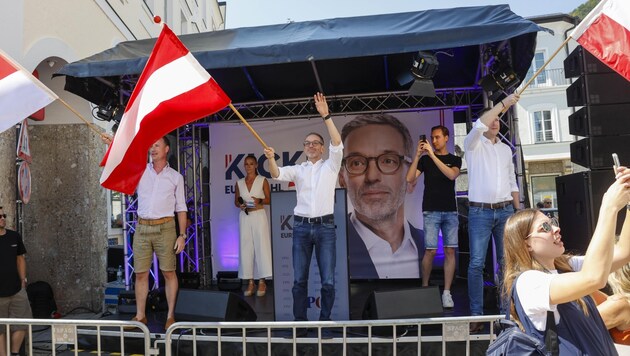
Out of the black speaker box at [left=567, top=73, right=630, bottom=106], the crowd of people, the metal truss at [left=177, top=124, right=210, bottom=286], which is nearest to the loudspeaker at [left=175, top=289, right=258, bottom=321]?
the crowd of people

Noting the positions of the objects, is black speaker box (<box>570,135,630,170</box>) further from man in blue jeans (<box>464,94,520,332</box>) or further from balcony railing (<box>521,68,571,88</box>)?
balcony railing (<box>521,68,571,88</box>)

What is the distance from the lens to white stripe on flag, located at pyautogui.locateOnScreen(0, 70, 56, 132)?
12.1 feet

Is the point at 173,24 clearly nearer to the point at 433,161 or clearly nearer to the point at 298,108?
the point at 298,108

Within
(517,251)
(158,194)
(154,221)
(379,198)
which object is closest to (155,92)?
(158,194)

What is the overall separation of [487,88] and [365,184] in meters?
2.63

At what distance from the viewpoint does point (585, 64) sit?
4980 millimetres

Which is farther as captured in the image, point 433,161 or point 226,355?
point 433,161

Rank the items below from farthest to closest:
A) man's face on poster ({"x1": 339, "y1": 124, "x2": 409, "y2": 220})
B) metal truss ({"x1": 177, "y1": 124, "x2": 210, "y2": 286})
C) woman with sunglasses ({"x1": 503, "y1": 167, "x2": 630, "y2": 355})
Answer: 1. metal truss ({"x1": 177, "y1": 124, "x2": 210, "y2": 286})
2. man's face on poster ({"x1": 339, "y1": 124, "x2": 409, "y2": 220})
3. woman with sunglasses ({"x1": 503, "y1": 167, "x2": 630, "y2": 355})

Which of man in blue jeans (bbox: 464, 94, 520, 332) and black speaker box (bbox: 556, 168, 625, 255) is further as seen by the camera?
black speaker box (bbox: 556, 168, 625, 255)

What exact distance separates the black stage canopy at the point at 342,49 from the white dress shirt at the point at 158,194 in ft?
4.15

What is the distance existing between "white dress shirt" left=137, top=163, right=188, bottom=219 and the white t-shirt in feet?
12.7

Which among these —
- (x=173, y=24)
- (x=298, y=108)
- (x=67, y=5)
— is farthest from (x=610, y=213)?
(x=173, y=24)

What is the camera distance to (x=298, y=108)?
7836mm

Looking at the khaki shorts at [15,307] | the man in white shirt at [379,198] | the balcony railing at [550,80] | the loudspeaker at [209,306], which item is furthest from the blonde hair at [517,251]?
the balcony railing at [550,80]
